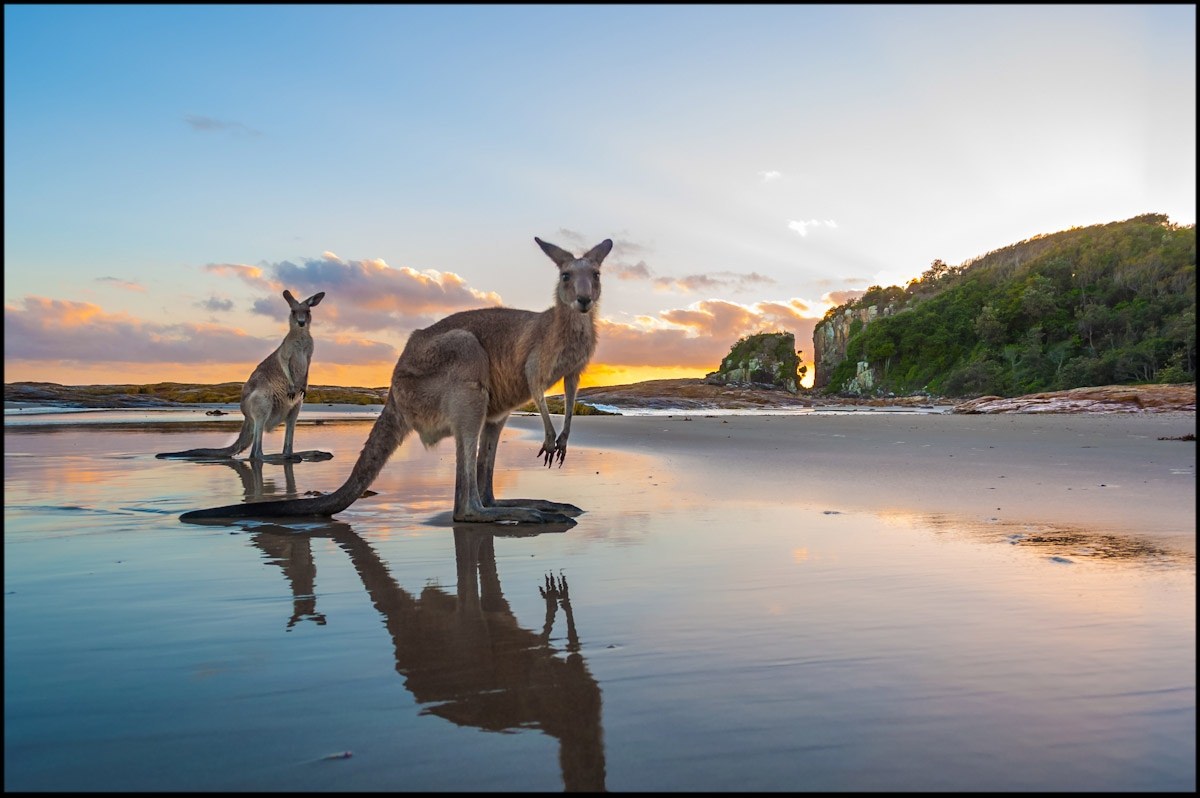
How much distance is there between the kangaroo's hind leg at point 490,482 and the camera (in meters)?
5.85

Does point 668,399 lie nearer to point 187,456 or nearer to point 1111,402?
point 1111,402

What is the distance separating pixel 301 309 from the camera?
10.7 meters

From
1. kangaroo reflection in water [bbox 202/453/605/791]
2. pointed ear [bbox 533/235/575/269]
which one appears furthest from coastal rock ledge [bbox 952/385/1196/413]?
kangaroo reflection in water [bbox 202/453/605/791]


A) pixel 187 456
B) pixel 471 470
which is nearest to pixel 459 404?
pixel 471 470

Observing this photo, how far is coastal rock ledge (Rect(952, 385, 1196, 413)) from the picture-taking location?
803 inches

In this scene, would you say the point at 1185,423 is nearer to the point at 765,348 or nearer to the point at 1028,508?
the point at 1028,508

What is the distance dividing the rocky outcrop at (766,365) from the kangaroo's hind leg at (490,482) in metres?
55.9

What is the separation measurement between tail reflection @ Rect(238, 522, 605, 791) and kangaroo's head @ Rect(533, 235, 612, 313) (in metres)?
2.22

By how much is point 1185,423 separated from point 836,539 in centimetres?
1487

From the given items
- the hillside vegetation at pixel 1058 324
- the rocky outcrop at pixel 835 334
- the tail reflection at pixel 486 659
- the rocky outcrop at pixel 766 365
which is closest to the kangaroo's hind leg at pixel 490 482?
the tail reflection at pixel 486 659

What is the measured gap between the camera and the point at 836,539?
14.3ft

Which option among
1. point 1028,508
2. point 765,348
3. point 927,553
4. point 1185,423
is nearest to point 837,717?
point 927,553

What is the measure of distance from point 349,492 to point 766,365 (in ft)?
197

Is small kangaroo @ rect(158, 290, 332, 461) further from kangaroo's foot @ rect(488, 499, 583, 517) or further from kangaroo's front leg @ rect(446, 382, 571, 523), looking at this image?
kangaroo's front leg @ rect(446, 382, 571, 523)
